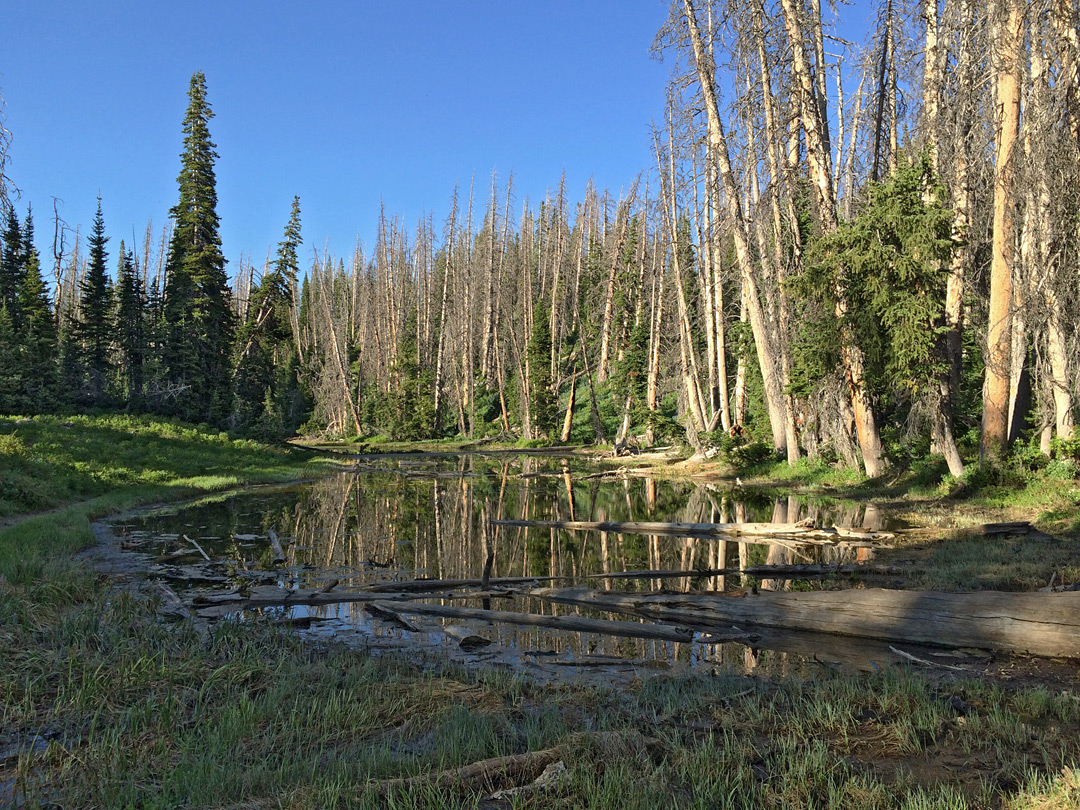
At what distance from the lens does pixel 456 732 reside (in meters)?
4.64

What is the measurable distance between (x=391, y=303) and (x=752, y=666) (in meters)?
69.4

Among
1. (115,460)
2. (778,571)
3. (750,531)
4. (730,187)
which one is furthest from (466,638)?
(115,460)

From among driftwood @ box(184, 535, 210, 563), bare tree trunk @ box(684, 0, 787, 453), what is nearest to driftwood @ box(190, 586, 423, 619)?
driftwood @ box(184, 535, 210, 563)

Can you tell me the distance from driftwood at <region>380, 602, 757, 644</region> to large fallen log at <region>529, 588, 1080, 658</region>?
372 mm

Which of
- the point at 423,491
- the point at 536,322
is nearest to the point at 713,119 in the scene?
the point at 423,491

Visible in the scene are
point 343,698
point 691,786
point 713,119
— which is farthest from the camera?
point 713,119

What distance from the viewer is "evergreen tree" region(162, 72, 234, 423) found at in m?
36.4

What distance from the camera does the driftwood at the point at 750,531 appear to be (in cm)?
1252

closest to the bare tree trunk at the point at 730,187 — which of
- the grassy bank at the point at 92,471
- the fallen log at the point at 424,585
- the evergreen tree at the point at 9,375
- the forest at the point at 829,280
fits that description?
the forest at the point at 829,280

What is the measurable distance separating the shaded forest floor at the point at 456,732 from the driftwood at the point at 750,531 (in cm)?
657

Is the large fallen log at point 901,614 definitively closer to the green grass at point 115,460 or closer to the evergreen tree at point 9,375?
the green grass at point 115,460

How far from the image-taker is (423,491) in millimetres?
25141

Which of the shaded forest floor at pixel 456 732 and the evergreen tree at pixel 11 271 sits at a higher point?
the evergreen tree at pixel 11 271

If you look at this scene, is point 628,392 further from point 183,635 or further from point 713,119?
point 183,635
